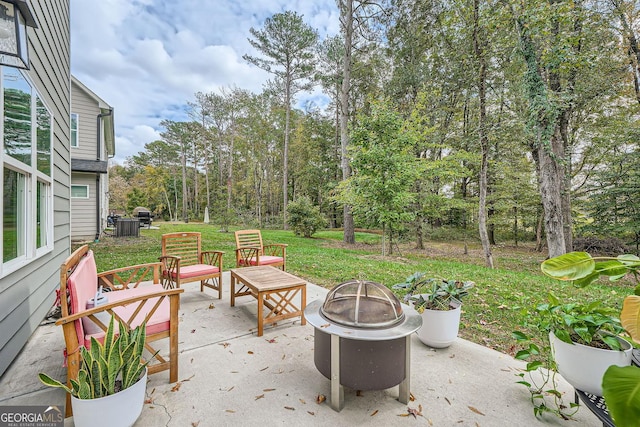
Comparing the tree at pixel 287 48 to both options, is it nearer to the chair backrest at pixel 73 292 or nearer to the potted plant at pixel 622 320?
the chair backrest at pixel 73 292

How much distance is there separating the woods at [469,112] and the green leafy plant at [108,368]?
21.1ft

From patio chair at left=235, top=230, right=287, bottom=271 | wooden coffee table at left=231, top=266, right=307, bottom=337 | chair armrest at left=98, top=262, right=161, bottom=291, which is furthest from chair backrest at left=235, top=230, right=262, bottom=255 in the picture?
chair armrest at left=98, top=262, right=161, bottom=291

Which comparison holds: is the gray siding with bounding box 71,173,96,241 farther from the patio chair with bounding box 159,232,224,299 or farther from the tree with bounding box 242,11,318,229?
the tree with bounding box 242,11,318,229

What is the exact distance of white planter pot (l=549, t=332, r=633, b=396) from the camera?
1.54 meters

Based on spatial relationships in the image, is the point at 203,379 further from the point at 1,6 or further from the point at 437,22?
the point at 437,22

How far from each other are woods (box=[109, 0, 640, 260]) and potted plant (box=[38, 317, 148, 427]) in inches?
255

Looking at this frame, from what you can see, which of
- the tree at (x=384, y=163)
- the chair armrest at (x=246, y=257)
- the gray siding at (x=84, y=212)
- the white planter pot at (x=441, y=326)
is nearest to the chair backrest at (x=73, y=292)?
the chair armrest at (x=246, y=257)

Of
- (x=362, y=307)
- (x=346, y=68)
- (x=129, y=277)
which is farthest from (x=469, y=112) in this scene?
(x=129, y=277)

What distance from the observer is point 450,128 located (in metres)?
12.1

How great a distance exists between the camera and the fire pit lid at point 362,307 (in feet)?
6.01

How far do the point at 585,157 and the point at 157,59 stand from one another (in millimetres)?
17198

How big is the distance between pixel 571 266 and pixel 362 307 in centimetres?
117

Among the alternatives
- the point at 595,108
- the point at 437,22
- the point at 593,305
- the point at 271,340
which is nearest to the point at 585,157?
the point at 595,108

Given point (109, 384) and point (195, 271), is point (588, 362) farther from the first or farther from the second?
point (195, 271)
